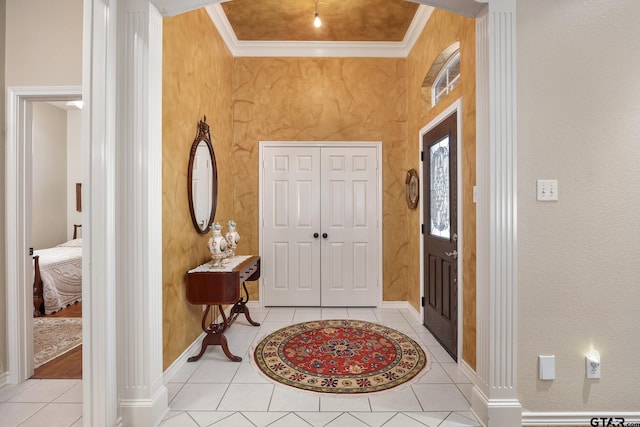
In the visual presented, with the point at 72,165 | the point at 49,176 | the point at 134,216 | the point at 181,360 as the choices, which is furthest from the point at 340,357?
the point at 72,165

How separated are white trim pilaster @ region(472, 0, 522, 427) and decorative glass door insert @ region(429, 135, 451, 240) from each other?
111 centimetres

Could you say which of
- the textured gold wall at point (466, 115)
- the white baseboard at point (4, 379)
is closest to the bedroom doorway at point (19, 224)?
the white baseboard at point (4, 379)

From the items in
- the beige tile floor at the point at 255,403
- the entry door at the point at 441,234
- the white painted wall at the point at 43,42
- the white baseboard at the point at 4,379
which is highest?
the white painted wall at the point at 43,42

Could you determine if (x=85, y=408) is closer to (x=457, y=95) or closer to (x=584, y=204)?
(x=584, y=204)

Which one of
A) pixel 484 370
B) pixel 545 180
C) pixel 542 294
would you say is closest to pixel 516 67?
pixel 545 180

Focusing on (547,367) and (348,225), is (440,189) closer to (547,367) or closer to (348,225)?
(348,225)

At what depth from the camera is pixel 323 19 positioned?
3.62 meters

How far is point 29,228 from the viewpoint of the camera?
2465 millimetres

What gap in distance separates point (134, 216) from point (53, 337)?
2489 mm

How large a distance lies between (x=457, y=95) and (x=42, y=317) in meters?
5.09

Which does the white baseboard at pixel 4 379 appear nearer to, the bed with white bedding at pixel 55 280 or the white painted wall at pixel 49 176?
the bed with white bedding at pixel 55 280

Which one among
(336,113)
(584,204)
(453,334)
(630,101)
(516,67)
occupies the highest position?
(336,113)

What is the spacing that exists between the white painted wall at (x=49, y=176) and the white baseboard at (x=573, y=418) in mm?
7025

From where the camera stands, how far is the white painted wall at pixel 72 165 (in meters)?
6.02
